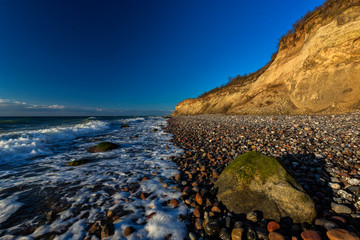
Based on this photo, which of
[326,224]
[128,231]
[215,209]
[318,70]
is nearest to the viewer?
[326,224]

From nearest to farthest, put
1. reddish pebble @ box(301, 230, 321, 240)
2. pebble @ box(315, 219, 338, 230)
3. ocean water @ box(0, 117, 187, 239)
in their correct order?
reddish pebble @ box(301, 230, 321, 240)
pebble @ box(315, 219, 338, 230)
ocean water @ box(0, 117, 187, 239)

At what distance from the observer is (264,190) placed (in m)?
2.32

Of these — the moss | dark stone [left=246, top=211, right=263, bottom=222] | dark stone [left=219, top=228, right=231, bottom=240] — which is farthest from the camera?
the moss

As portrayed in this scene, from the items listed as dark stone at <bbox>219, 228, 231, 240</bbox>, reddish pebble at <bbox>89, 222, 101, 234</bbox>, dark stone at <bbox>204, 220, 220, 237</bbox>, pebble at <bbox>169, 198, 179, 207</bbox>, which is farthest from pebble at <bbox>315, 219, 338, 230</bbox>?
reddish pebble at <bbox>89, 222, 101, 234</bbox>

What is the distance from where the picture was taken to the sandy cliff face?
32.5 ft

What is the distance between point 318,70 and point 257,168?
1523 centimetres

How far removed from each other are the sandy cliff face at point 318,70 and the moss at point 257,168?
1295 centimetres

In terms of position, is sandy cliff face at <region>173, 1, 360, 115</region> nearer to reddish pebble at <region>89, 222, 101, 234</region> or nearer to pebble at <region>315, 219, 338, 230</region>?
pebble at <region>315, 219, 338, 230</region>

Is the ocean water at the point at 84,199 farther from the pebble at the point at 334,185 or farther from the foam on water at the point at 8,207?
the pebble at the point at 334,185

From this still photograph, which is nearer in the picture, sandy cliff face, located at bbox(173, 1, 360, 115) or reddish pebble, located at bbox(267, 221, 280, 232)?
reddish pebble, located at bbox(267, 221, 280, 232)

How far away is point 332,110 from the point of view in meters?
10.5

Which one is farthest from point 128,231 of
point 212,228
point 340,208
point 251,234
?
point 340,208

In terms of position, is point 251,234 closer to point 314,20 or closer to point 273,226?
point 273,226

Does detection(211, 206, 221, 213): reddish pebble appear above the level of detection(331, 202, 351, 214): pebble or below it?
below
